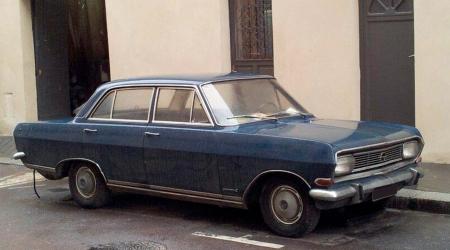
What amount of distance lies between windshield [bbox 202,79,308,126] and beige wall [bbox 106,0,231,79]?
3984 millimetres

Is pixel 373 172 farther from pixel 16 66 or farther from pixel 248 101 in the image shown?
pixel 16 66

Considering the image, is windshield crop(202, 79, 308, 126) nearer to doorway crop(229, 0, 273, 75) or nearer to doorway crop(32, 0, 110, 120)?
doorway crop(229, 0, 273, 75)

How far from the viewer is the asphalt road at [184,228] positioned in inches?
254

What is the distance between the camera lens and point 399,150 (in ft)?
22.3

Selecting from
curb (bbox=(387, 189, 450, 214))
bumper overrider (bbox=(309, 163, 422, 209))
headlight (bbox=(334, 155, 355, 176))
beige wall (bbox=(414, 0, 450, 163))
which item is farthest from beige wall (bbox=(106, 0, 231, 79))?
headlight (bbox=(334, 155, 355, 176))

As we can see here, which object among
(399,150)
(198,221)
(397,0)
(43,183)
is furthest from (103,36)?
(399,150)

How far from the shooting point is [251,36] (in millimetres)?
11562

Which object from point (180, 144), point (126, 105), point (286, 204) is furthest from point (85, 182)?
point (286, 204)

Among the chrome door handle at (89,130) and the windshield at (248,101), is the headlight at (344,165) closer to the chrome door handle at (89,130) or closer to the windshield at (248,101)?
the windshield at (248,101)

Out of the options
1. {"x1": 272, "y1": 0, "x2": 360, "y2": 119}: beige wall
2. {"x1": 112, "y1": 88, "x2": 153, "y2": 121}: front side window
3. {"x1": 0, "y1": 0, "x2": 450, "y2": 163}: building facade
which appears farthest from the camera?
{"x1": 272, "y1": 0, "x2": 360, "y2": 119}: beige wall

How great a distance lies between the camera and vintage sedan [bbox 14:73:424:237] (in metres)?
6.31

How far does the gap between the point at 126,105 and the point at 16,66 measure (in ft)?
25.5

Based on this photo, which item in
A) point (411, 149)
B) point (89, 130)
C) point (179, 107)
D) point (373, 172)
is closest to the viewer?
point (373, 172)

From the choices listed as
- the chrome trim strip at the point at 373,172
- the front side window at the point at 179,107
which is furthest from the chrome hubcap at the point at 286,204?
the front side window at the point at 179,107
